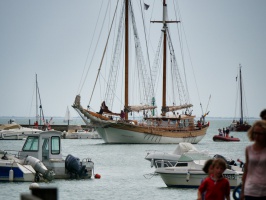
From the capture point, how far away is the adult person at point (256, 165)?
13.0 m

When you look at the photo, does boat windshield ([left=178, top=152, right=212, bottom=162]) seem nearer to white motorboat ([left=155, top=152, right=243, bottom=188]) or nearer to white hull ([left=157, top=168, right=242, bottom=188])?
white motorboat ([left=155, top=152, right=243, bottom=188])

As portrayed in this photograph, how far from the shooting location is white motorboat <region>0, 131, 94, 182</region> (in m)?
43.2

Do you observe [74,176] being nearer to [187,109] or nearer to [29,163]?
[29,163]

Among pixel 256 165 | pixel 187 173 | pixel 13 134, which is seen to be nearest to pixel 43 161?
pixel 187 173

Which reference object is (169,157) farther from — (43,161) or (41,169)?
(41,169)

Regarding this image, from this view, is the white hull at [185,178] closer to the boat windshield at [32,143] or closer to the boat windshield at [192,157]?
the boat windshield at [192,157]

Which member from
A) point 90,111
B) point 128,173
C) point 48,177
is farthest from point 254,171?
point 90,111

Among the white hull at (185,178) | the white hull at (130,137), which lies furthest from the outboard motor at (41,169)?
the white hull at (130,137)

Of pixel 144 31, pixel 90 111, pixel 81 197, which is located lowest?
pixel 81 197

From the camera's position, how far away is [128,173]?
192 feet

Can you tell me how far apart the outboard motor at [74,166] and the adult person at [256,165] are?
32098 millimetres

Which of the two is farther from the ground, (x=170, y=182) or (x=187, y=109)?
(x=187, y=109)

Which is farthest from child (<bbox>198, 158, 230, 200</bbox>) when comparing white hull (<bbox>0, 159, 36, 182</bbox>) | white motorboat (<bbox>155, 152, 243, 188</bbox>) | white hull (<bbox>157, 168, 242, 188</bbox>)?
white hull (<bbox>0, 159, 36, 182</bbox>)

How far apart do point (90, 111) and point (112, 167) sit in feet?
119
